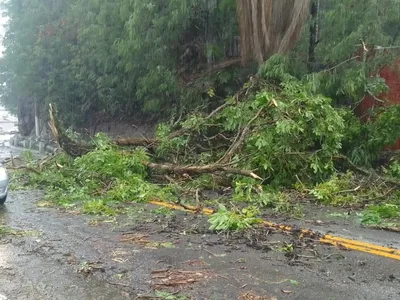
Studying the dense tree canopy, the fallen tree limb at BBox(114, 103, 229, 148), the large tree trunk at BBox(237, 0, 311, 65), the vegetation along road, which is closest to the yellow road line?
the vegetation along road

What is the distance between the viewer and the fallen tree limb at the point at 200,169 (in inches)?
348

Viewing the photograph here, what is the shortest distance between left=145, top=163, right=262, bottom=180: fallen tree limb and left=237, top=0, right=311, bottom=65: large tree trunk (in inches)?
172

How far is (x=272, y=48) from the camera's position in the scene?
519 inches

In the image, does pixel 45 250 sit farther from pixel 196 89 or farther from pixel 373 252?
pixel 196 89

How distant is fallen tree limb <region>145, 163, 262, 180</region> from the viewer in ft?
29.0

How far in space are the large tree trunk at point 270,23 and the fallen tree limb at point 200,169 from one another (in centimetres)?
437

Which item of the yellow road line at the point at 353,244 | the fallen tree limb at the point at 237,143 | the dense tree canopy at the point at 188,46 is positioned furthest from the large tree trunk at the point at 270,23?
the yellow road line at the point at 353,244

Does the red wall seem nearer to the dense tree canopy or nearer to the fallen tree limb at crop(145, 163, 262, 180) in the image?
the dense tree canopy

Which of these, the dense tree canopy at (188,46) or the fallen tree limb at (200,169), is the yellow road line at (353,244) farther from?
the dense tree canopy at (188,46)

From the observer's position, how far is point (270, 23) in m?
13.1

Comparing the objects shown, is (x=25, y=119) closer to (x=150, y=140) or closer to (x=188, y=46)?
(x=188, y=46)

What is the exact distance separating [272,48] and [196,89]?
9.64 feet

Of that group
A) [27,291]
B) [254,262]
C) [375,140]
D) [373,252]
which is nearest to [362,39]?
[375,140]

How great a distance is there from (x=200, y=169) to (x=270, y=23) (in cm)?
539
